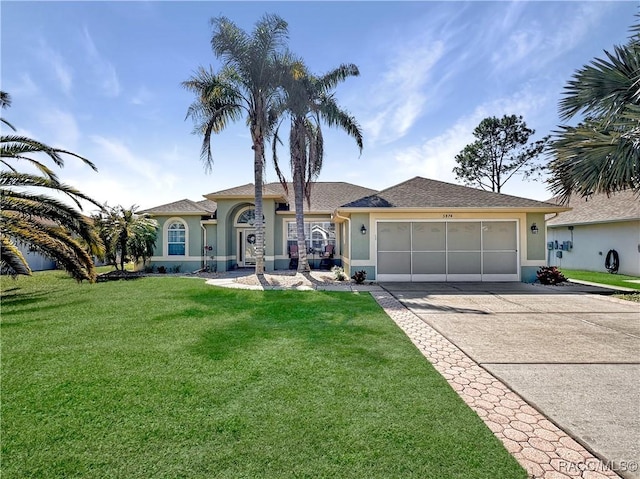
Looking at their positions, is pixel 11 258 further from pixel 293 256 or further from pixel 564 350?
pixel 564 350

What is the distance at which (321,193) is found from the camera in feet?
71.3

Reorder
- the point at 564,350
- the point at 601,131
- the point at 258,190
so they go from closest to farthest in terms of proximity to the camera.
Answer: the point at 564,350 → the point at 601,131 → the point at 258,190

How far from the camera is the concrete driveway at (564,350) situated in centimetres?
301

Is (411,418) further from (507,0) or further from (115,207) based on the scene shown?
(115,207)

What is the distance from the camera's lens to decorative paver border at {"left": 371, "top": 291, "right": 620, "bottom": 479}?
2445 millimetres

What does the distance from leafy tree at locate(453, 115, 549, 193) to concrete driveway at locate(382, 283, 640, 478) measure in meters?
26.7

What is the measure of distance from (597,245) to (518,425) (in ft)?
67.1

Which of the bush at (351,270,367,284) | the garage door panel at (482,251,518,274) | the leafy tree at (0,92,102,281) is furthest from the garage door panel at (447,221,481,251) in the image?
the leafy tree at (0,92,102,281)

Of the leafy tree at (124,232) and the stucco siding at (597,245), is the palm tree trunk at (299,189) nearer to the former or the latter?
the leafy tree at (124,232)

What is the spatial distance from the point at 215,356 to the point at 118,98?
12.1 m

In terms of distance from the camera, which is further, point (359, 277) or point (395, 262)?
point (395, 262)

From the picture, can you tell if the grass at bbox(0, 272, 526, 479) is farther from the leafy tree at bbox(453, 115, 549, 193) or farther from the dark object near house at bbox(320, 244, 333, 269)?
the leafy tree at bbox(453, 115, 549, 193)

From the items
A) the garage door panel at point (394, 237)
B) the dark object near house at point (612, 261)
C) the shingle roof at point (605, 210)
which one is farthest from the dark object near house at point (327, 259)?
the dark object near house at point (612, 261)

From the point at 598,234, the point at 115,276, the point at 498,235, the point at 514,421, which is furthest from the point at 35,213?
the point at 598,234
